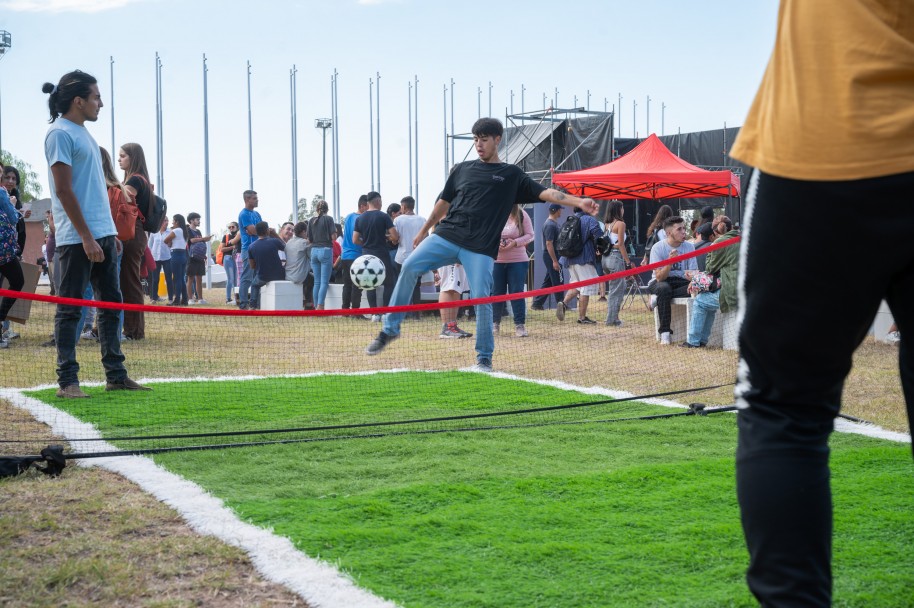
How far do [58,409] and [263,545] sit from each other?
3151 millimetres

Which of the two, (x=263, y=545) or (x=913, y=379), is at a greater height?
(x=913, y=379)

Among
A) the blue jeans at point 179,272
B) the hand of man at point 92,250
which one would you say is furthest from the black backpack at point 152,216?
the blue jeans at point 179,272

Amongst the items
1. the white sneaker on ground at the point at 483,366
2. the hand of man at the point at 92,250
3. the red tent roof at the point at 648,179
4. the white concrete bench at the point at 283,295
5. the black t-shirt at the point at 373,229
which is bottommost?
the white sneaker on ground at the point at 483,366

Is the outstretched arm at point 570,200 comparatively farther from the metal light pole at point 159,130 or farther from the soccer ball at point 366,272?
the metal light pole at point 159,130

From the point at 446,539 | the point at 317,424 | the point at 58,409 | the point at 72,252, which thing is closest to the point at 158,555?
the point at 446,539

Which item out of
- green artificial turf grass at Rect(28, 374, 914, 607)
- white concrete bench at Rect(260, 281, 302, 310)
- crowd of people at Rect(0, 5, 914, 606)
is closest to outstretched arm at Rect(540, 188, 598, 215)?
green artificial turf grass at Rect(28, 374, 914, 607)

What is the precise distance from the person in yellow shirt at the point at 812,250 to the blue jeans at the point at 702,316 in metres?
8.69

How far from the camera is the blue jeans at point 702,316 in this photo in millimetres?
10258

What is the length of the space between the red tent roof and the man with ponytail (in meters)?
13.0

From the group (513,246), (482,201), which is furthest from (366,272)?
(482,201)

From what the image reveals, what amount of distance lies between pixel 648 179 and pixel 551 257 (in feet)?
16.2

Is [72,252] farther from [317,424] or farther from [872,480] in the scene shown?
[872,480]

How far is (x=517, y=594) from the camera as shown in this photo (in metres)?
2.47

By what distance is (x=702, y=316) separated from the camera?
34.0 feet
